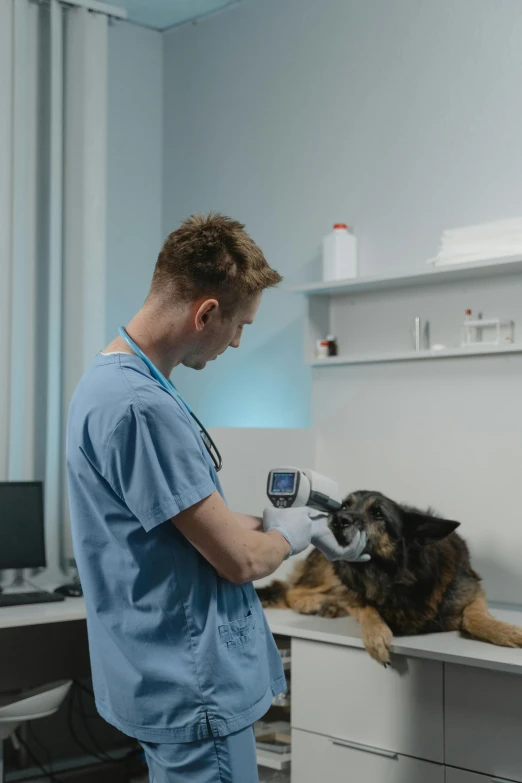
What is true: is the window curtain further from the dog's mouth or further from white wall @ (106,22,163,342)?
the dog's mouth

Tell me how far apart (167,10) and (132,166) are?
69 cm

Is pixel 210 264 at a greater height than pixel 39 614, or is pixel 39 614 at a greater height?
pixel 210 264

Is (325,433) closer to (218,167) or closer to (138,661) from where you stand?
(218,167)

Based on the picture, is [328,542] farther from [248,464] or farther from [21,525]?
[21,525]

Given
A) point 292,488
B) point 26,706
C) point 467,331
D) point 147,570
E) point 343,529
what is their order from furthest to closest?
point 467,331 < point 26,706 < point 343,529 < point 292,488 < point 147,570

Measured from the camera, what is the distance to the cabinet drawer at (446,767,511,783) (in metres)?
2.09

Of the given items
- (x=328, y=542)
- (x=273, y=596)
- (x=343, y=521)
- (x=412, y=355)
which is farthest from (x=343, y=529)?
(x=412, y=355)

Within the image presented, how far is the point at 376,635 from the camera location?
7.47 ft

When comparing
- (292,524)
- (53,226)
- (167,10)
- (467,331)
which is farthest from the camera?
(167,10)

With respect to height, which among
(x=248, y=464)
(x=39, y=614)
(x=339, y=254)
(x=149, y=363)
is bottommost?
(x=39, y=614)

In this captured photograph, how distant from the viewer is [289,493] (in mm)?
1783

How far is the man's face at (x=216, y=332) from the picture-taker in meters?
1.43

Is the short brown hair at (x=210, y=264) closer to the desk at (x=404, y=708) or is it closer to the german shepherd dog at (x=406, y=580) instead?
the german shepherd dog at (x=406, y=580)

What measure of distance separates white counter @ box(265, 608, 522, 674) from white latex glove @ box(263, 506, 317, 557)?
70 centimetres
